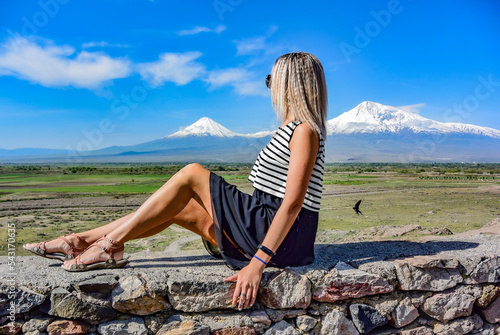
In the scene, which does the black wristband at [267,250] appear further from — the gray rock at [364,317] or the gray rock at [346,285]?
the gray rock at [364,317]

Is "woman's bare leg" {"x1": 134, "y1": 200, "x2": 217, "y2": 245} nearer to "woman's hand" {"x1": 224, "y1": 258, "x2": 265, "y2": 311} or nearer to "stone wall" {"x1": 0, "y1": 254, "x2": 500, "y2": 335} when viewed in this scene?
"stone wall" {"x1": 0, "y1": 254, "x2": 500, "y2": 335}

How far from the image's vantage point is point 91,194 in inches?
832

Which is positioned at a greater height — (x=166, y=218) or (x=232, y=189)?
A: (x=232, y=189)

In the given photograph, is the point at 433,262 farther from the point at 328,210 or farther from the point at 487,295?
the point at 328,210

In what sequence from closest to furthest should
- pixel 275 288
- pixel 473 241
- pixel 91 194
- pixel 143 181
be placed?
pixel 275 288, pixel 473 241, pixel 91 194, pixel 143 181

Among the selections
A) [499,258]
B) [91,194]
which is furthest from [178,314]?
[91,194]

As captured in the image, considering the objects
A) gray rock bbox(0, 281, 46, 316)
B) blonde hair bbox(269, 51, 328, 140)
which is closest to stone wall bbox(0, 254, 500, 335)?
gray rock bbox(0, 281, 46, 316)

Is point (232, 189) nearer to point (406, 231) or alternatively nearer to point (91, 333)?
point (91, 333)

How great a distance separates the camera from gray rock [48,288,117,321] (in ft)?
6.90

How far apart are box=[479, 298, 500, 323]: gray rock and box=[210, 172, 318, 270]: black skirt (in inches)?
64.2

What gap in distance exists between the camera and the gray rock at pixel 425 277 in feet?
8.21

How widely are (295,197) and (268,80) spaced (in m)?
0.88

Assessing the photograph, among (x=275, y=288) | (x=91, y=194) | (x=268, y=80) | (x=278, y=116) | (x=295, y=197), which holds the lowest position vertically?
(x=91, y=194)

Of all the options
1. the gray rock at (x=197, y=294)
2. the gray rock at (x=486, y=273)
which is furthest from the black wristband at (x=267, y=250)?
the gray rock at (x=486, y=273)
